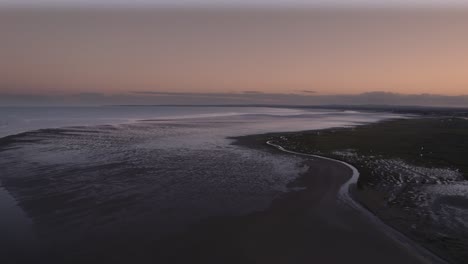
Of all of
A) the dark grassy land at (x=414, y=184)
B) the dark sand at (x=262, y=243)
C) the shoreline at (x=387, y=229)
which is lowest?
the dark sand at (x=262, y=243)

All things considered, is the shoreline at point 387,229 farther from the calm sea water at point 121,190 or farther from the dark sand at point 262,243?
the calm sea water at point 121,190

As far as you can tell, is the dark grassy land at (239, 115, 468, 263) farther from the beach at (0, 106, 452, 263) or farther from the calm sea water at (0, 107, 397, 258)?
the calm sea water at (0, 107, 397, 258)

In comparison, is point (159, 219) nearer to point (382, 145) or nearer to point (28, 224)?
point (28, 224)

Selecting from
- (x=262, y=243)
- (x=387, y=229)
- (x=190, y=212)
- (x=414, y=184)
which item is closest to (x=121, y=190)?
(x=190, y=212)

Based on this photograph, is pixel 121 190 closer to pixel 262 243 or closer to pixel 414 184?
pixel 262 243

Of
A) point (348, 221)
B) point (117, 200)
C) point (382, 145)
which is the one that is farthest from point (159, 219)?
point (382, 145)

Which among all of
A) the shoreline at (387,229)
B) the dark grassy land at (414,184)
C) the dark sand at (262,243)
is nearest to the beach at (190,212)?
the dark sand at (262,243)

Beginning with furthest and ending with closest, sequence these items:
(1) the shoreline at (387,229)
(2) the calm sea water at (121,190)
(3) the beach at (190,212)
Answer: (2) the calm sea water at (121,190) < (3) the beach at (190,212) < (1) the shoreline at (387,229)

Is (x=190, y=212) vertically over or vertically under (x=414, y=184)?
under
